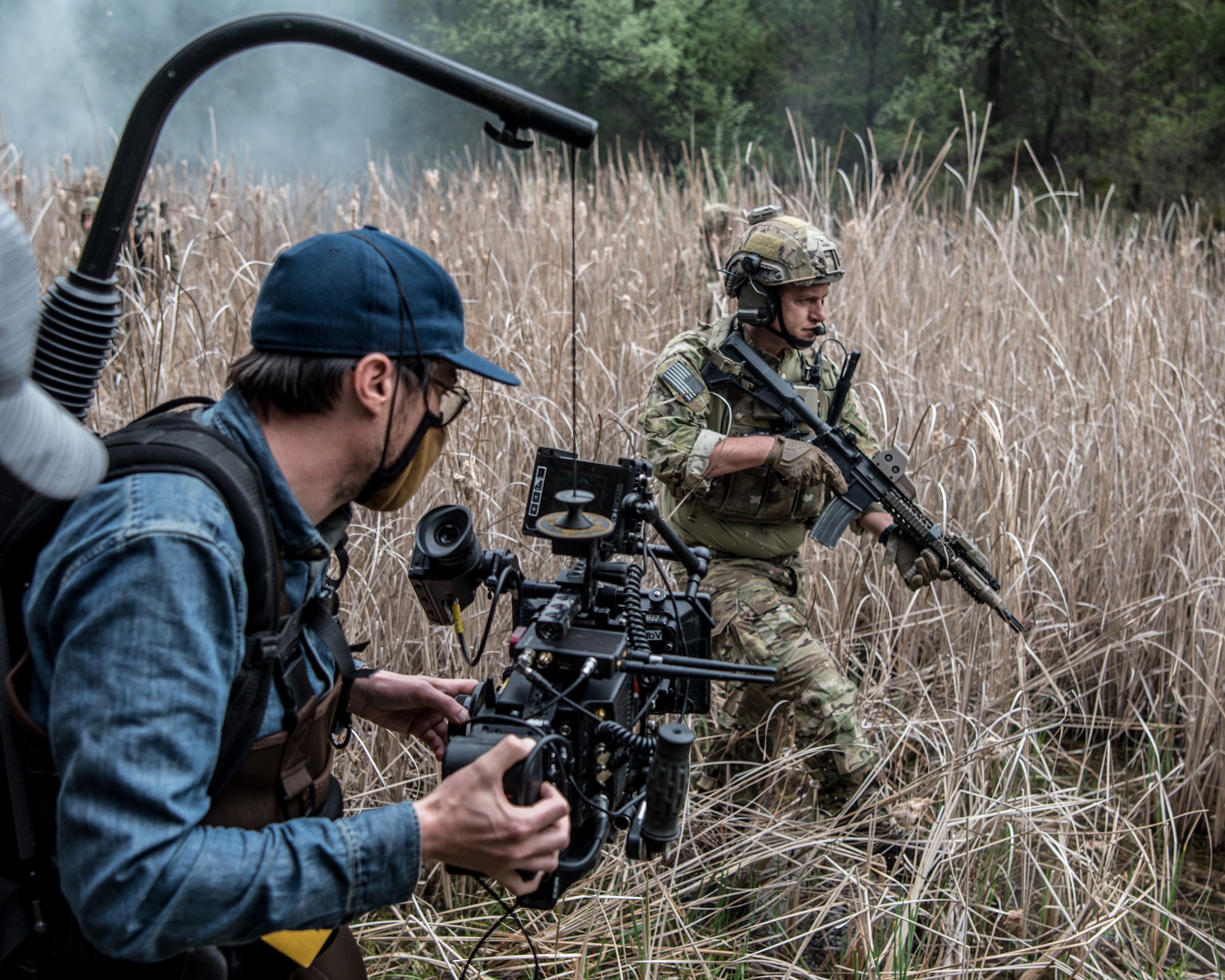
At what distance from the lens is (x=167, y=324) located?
2857mm

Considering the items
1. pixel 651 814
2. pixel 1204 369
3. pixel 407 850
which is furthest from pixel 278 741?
pixel 1204 369

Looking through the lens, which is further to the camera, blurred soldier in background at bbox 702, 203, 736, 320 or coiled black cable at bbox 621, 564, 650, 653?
blurred soldier in background at bbox 702, 203, 736, 320

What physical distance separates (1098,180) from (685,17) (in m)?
4.52

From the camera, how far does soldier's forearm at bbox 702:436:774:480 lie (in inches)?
105

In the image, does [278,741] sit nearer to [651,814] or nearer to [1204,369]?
[651,814]

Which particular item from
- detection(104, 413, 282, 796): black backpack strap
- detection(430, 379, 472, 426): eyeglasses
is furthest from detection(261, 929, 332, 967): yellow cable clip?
detection(430, 379, 472, 426): eyeglasses

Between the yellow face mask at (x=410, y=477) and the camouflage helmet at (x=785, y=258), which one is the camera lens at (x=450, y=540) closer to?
the yellow face mask at (x=410, y=477)

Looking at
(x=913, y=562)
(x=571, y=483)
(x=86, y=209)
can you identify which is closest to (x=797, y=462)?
(x=913, y=562)

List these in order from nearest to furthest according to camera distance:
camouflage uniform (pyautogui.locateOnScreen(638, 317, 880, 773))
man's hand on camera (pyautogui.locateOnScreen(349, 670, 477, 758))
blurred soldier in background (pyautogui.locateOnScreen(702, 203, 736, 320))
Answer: man's hand on camera (pyautogui.locateOnScreen(349, 670, 477, 758))
camouflage uniform (pyautogui.locateOnScreen(638, 317, 880, 773))
blurred soldier in background (pyautogui.locateOnScreen(702, 203, 736, 320))

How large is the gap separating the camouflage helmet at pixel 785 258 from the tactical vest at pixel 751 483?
281mm

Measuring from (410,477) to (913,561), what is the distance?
1870 mm

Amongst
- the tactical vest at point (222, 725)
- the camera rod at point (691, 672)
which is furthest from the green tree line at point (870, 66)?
the tactical vest at point (222, 725)

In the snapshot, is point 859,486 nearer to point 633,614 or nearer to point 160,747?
point 633,614

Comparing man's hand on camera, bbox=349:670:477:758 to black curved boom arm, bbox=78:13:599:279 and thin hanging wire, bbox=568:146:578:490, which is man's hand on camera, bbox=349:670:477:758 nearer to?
thin hanging wire, bbox=568:146:578:490
